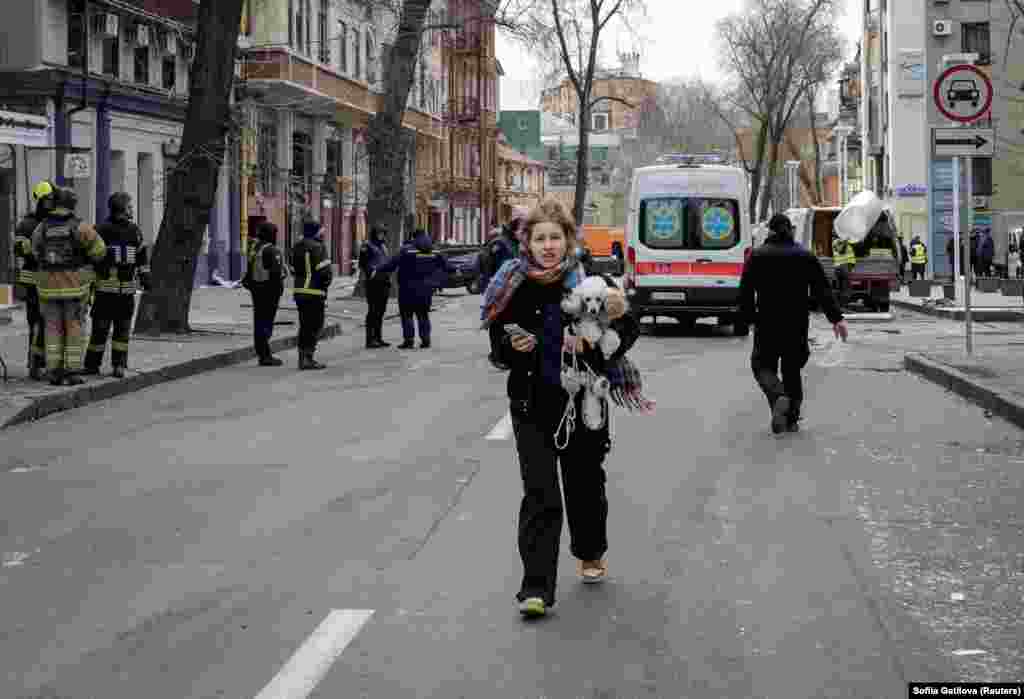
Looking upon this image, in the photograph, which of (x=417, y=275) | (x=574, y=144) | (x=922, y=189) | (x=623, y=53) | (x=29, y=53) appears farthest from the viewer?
(x=574, y=144)

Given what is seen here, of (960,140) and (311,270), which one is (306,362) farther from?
(960,140)

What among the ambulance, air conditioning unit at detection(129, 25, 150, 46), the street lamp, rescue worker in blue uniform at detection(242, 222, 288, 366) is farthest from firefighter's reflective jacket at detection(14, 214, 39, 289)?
the street lamp

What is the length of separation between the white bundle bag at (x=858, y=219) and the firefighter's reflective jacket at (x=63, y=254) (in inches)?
Answer: 859

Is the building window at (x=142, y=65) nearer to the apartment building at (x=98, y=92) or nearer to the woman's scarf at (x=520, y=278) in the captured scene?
the apartment building at (x=98, y=92)

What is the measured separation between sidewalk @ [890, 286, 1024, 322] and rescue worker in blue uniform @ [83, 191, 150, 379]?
56.1 feet

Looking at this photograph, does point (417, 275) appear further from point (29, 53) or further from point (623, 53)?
point (623, 53)

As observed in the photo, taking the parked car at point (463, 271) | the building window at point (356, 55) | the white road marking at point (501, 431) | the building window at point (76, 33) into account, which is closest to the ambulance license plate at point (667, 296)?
the white road marking at point (501, 431)

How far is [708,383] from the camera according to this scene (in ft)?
56.2

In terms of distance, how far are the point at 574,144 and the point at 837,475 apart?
124 m

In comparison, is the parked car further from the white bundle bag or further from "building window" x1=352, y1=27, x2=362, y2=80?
the white bundle bag

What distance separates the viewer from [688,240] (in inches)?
1032

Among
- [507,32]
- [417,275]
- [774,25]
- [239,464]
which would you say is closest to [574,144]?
[774,25]

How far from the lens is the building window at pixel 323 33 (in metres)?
51.2

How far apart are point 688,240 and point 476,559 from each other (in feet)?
62.1
